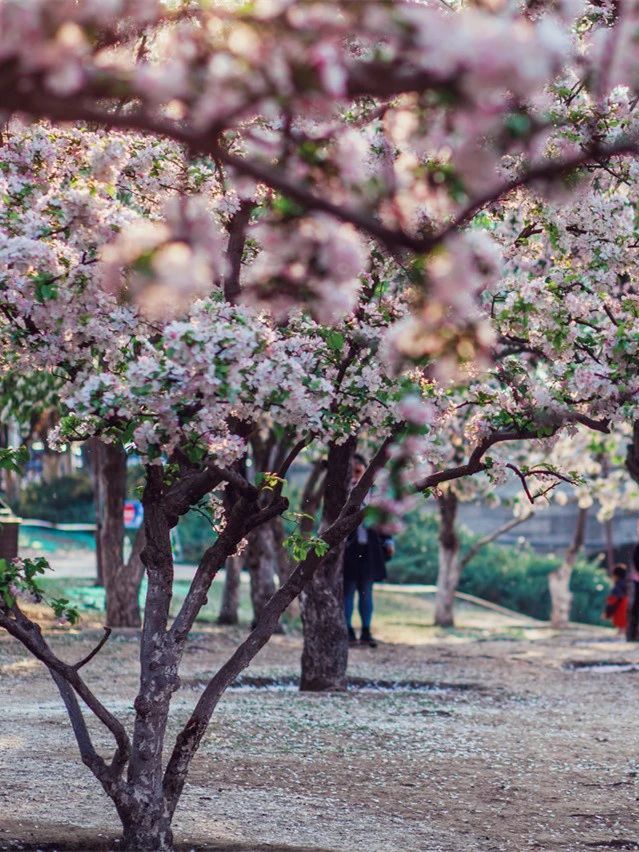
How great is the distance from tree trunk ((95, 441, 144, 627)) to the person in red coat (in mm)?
8355

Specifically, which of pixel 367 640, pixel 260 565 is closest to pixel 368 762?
pixel 367 640

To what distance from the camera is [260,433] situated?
1828cm

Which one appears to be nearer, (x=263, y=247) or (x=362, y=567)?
(x=263, y=247)

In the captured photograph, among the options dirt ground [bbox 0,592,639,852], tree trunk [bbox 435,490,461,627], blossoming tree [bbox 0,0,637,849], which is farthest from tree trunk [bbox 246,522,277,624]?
blossoming tree [bbox 0,0,637,849]

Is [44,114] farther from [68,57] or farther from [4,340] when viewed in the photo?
[4,340]

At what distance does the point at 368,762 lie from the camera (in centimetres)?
862

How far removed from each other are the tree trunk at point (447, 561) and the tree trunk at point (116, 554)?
566 centimetres

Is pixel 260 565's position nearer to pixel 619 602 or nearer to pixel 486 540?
pixel 486 540

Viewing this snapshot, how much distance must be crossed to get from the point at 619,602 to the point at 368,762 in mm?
14217

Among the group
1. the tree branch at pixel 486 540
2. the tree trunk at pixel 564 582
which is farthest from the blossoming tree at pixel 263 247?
the tree trunk at pixel 564 582

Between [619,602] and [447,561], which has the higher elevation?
[447,561]

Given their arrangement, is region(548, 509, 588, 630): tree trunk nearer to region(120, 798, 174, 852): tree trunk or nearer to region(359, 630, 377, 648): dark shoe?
Answer: region(359, 630, 377, 648): dark shoe

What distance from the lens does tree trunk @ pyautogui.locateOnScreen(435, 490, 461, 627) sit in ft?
69.3

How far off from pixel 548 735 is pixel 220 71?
796 cm
